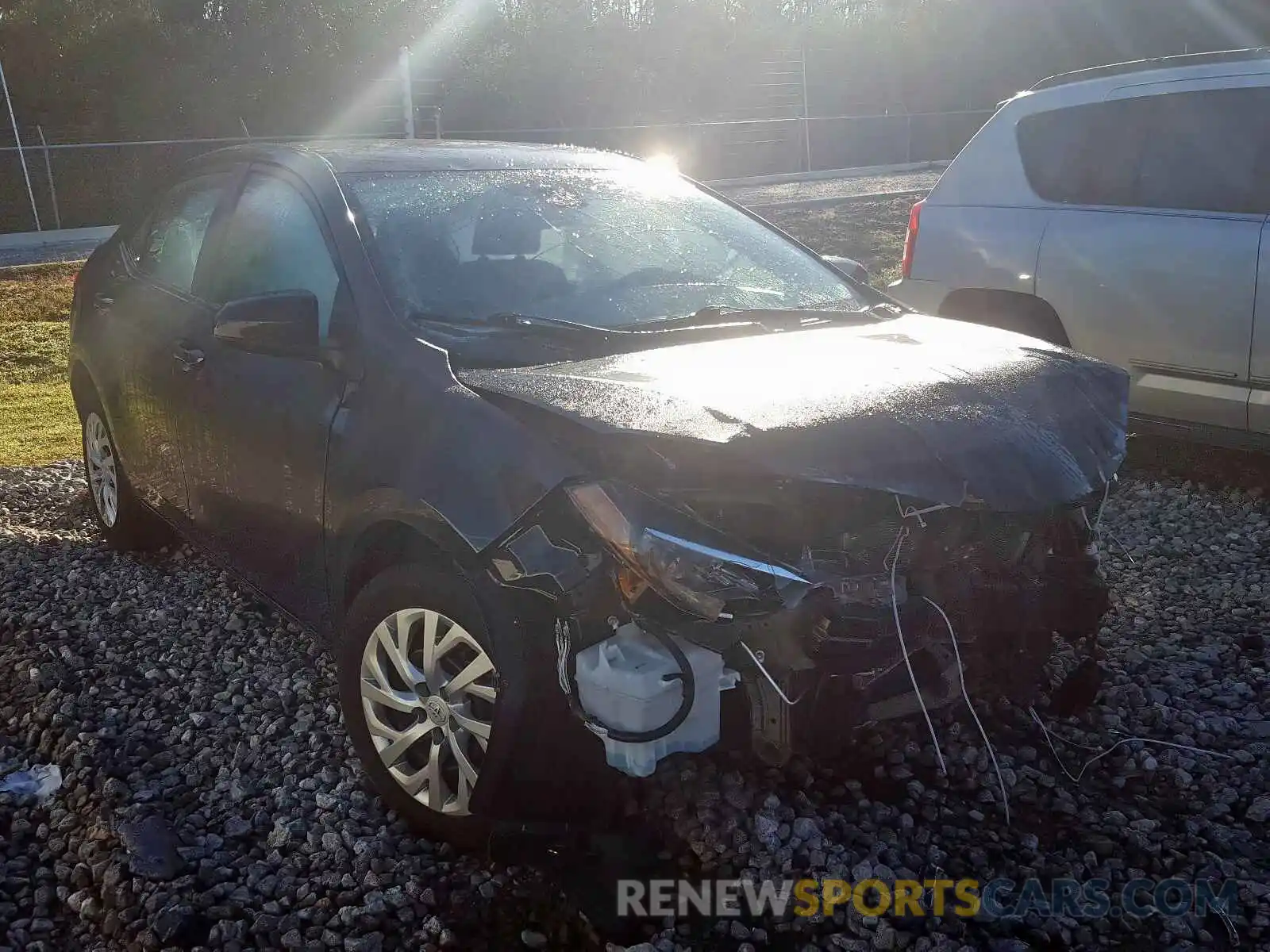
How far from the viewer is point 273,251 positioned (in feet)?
12.3

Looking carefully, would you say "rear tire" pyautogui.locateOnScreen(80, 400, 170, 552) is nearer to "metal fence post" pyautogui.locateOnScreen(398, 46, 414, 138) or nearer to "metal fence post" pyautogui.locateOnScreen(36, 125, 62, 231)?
"metal fence post" pyautogui.locateOnScreen(36, 125, 62, 231)

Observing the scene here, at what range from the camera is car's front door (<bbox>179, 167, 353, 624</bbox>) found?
332cm

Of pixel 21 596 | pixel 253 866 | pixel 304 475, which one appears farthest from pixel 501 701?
pixel 21 596

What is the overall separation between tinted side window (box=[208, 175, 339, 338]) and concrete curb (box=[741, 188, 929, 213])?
16.3 metres

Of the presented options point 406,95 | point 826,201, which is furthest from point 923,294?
point 406,95

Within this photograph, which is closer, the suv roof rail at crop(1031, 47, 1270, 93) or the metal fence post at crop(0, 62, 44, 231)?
the suv roof rail at crop(1031, 47, 1270, 93)

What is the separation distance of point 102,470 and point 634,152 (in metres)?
22.3

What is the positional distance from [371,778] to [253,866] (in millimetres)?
363

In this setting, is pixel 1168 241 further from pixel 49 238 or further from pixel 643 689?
pixel 49 238

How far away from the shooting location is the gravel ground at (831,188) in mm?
21750

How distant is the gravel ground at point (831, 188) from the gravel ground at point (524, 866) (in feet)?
59.0

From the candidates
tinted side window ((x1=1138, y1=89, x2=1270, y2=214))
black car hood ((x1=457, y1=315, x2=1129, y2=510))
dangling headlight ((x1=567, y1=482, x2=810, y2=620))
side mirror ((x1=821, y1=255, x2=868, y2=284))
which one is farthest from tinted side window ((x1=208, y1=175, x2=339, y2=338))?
tinted side window ((x1=1138, y1=89, x2=1270, y2=214))

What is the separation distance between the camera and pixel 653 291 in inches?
141

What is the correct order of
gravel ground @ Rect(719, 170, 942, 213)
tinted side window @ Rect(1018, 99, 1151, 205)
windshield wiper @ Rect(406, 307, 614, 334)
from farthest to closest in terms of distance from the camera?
gravel ground @ Rect(719, 170, 942, 213)
tinted side window @ Rect(1018, 99, 1151, 205)
windshield wiper @ Rect(406, 307, 614, 334)
